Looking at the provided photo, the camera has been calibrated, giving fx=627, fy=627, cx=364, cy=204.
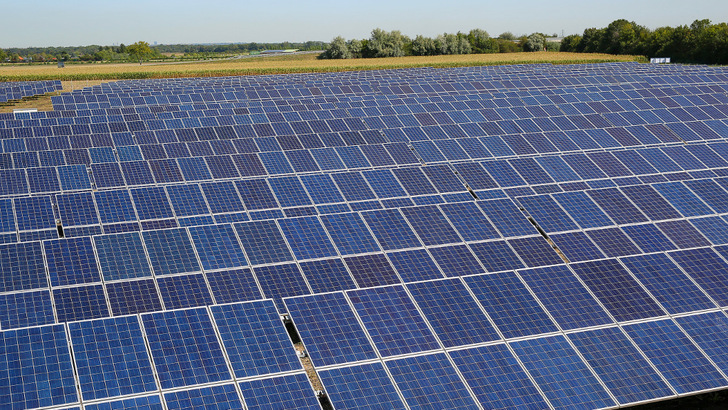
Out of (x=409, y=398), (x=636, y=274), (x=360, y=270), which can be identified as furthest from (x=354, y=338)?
(x=636, y=274)

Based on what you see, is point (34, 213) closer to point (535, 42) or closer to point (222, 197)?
point (222, 197)

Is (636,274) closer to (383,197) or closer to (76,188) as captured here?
(383,197)

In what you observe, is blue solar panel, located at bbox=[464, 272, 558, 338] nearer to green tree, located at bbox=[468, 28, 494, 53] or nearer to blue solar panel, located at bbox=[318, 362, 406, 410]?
blue solar panel, located at bbox=[318, 362, 406, 410]

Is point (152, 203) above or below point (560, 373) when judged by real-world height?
below

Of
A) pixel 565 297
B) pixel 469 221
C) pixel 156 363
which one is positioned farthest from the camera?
pixel 469 221

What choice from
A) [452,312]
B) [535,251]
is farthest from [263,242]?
[535,251]

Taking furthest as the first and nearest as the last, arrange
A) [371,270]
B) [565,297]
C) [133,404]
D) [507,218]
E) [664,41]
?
[664,41], [507,218], [371,270], [565,297], [133,404]
